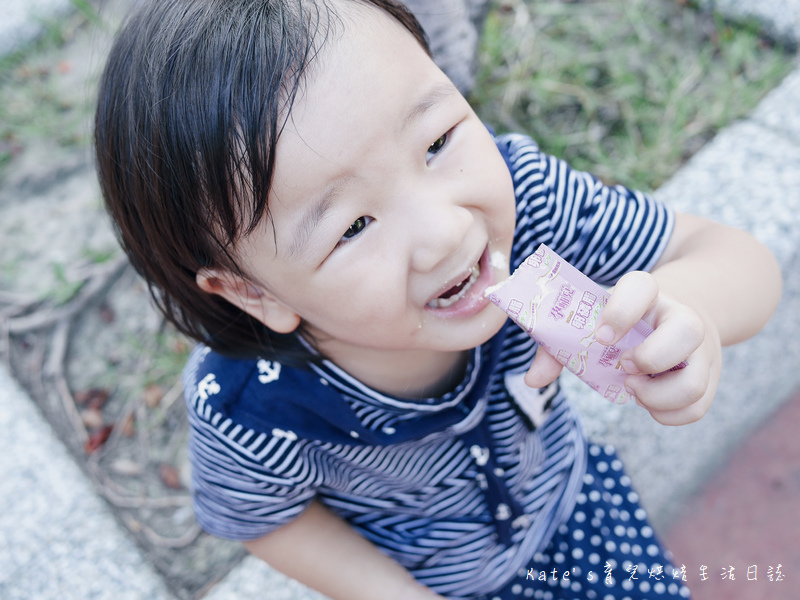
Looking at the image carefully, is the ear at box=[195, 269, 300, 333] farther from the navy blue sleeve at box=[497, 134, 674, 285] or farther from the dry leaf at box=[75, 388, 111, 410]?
the dry leaf at box=[75, 388, 111, 410]

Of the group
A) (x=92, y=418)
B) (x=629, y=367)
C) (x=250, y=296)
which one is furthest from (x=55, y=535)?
(x=629, y=367)

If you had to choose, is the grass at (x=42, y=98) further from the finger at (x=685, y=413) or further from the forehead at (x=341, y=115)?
the finger at (x=685, y=413)

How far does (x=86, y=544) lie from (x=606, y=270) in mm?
1333

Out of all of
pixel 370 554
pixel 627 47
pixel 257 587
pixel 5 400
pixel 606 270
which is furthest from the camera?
pixel 627 47

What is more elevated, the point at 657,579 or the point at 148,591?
the point at 657,579

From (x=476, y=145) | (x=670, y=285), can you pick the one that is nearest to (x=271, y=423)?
(x=476, y=145)

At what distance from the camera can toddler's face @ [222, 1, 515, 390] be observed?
0.83m

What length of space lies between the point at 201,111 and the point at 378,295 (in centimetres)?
32

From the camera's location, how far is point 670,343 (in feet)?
2.67

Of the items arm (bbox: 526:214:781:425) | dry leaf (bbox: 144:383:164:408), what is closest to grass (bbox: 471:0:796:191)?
arm (bbox: 526:214:781:425)

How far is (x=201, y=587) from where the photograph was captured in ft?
5.42

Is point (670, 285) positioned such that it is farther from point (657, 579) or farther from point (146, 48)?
point (146, 48)

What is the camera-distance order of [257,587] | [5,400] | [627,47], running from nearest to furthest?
[257,587] → [5,400] → [627,47]

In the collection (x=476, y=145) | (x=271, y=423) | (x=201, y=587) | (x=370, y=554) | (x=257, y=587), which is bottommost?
(x=201, y=587)
